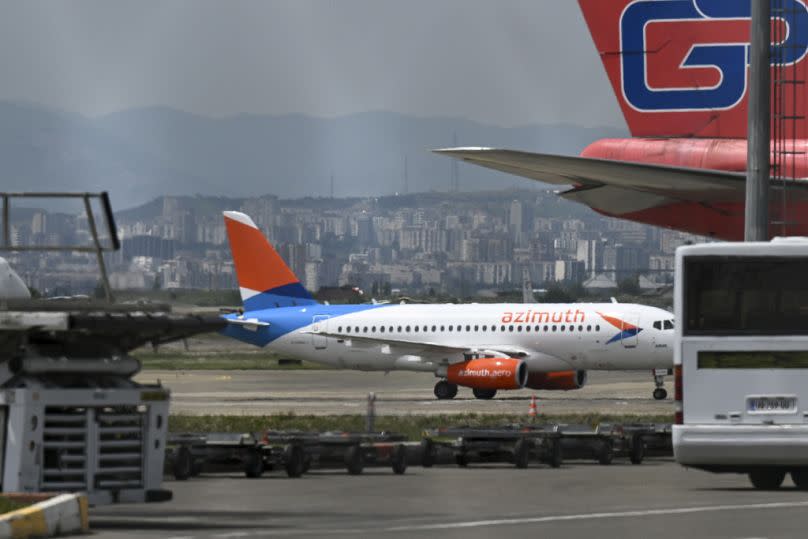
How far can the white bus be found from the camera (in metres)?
18.2

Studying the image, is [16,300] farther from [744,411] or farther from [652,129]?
[652,129]

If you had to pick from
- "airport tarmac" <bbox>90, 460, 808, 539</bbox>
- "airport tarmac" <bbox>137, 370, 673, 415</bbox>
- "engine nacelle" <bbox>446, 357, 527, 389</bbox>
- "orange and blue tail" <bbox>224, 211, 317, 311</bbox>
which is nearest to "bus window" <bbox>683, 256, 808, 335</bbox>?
"airport tarmac" <bbox>90, 460, 808, 539</bbox>

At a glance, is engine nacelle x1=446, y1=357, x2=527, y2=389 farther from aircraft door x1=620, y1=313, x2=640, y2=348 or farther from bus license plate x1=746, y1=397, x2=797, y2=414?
bus license plate x1=746, y1=397, x2=797, y2=414

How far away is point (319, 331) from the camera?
183 feet

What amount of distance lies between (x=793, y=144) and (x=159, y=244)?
1130 centimetres

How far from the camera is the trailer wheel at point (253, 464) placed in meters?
22.2

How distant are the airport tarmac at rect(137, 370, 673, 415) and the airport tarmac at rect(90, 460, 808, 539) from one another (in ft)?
46.4

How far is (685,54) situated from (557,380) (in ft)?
84.8

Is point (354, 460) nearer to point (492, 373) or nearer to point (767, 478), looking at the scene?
point (767, 478)

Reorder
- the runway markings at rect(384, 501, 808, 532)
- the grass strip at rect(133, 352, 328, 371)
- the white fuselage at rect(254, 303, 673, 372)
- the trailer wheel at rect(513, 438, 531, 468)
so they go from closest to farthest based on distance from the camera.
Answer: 1. the runway markings at rect(384, 501, 808, 532)
2. the trailer wheel at rect(513, 438, 531, 468)
3. the white fuselage at rect(254, 303, 673, 372)
4. the grass strip at rect(133, 352, 328, 371)

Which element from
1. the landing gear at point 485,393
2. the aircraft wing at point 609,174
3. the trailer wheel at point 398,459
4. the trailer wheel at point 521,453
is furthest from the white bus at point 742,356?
the landing gear at point 485,393

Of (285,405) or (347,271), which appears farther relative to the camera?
→ (347,271)

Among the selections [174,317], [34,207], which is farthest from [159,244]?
[174,317]

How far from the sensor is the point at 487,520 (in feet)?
51.5
